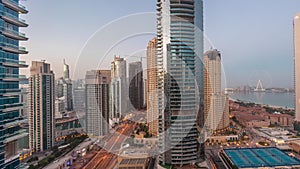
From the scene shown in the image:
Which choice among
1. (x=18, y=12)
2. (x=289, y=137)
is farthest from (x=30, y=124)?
(x=289, y=137)

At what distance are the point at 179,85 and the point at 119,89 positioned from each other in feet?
20.6

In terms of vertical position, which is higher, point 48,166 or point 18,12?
point 18,12

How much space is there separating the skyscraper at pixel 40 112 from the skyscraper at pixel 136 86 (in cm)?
446

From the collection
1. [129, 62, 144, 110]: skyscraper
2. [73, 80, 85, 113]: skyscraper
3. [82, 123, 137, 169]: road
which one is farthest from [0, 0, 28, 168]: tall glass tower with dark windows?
[129, 62, 144, 110]: skyscraper

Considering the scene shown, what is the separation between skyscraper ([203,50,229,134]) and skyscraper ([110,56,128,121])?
4.56 metres

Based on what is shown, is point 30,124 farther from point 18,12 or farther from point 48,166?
Result: point 18,12

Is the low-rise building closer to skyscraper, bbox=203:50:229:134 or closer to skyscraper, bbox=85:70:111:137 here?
skyscraper, bbox=85:70:111:137

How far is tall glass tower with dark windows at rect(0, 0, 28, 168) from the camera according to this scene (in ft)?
10.1

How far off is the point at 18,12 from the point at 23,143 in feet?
19.2

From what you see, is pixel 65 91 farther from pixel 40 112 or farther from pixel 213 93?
pixel 213 93

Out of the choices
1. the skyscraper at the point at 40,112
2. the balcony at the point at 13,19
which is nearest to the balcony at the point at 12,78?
the balcony at the point at 13,19

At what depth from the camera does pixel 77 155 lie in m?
6.79

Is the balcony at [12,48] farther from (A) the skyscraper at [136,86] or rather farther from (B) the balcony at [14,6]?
(A) the skyscraper at [136,86]

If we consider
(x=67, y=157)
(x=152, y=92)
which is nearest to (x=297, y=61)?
(x=152, y=92)
